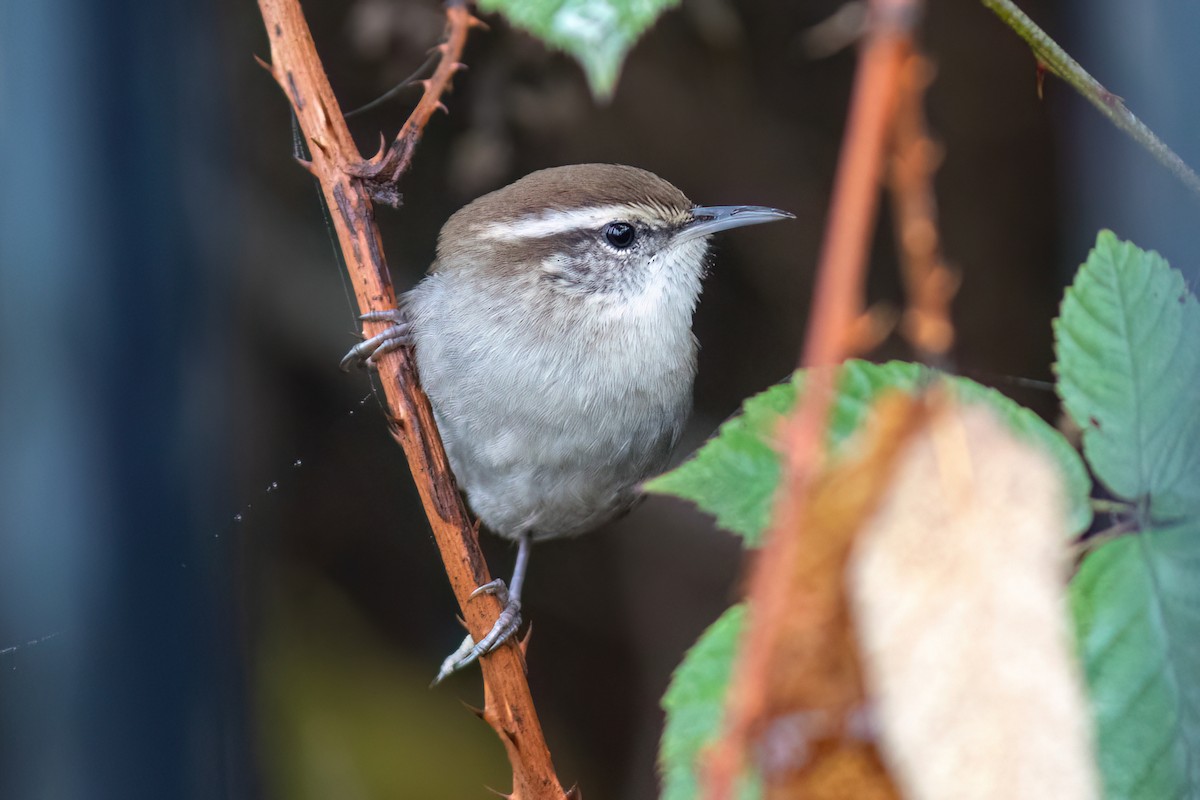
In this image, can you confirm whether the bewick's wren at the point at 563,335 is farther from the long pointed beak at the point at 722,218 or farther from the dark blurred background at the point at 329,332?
the dark blurred background at the point at 329,332

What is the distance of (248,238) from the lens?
3299mm

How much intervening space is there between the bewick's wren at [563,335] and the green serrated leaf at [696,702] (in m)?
1.39

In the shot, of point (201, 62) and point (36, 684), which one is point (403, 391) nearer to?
point (36, 684)

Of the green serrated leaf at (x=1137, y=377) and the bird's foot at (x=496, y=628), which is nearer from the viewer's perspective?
the green serrated leaf at (x=1137, y=377)

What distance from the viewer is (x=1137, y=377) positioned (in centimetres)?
87

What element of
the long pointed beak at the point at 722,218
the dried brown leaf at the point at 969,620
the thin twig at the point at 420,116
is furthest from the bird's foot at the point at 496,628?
the dried brown leaf at the point at 969,620

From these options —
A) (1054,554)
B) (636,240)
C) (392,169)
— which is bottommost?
(1054,554)

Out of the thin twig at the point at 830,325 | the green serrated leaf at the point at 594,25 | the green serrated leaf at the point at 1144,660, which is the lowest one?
the green serrated leaf at the point at 1144,660

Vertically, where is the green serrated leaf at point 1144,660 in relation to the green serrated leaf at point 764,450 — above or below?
below

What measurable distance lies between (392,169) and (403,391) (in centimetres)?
34

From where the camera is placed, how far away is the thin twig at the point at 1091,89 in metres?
1.04

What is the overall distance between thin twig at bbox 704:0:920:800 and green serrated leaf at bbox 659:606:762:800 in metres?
0.32

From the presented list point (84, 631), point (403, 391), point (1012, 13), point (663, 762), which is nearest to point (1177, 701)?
point (663, 762)

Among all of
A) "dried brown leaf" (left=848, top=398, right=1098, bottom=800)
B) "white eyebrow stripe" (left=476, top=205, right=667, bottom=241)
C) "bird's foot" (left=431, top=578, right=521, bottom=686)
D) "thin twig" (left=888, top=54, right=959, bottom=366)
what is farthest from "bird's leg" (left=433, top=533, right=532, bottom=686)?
"thin twig" (left=888, top=54, right=959, bottom=366)
